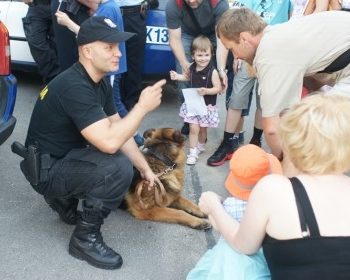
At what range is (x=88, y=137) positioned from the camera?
2438 millimetres

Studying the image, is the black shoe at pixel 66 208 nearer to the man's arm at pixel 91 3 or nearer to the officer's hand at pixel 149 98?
the officer's hand at pixel 149 98

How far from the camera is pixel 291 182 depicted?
1.56 meters

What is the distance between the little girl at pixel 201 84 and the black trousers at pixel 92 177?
1508 mm

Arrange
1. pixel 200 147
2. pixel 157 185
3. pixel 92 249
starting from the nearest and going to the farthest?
pixel 92 249 < pixel 157 185 < pixel 200 147

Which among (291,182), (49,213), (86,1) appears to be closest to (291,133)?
(291,182)

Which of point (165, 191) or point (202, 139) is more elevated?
point (165, 191)

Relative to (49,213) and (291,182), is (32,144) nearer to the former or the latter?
(49,213)

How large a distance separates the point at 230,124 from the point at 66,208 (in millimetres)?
1749

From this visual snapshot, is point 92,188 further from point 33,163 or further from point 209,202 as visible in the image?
point 209,202

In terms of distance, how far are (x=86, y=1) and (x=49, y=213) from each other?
5.38ft

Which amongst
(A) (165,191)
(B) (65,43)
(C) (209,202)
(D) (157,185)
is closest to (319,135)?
(C) (209,202)

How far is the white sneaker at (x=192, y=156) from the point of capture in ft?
13.1

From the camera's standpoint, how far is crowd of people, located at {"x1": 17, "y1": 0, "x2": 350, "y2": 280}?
152 centimetres

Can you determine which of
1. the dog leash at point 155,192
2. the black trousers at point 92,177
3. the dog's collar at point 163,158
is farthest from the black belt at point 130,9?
the black trousers at point 92,177
